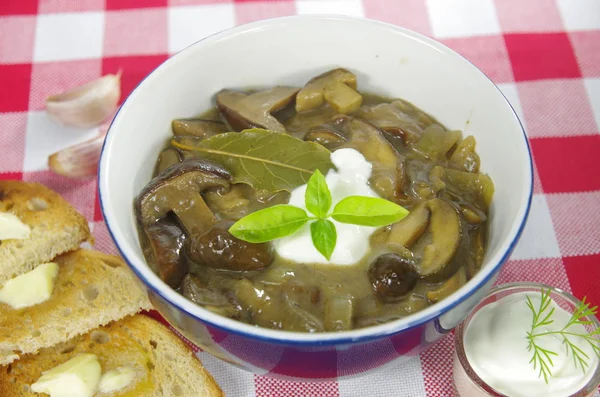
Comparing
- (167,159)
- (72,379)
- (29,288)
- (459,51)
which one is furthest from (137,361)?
(459,51)

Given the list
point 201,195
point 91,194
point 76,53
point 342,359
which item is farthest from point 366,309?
point 76,53

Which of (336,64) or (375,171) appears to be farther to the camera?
(336,64)

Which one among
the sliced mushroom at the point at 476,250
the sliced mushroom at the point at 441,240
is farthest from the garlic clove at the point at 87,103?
the sliced mushroom at the point at 476,250

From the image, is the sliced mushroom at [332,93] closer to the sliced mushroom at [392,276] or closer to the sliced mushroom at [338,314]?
the sliced mushroom at [392,276]

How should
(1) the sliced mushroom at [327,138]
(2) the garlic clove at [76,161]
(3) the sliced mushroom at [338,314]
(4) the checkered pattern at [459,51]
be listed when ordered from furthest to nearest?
(2) the garlic clove at [76,161] < (4) the checkered pattern at [459,51] < (1) the sliced mushroom at [327,138] < (3) the sliced mushroom at [338,314]

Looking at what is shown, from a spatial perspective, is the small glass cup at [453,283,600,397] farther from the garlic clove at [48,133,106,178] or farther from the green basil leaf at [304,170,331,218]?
the garlic clove at [48,133,106,178]

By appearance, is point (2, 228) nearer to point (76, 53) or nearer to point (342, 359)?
point (76, 53)

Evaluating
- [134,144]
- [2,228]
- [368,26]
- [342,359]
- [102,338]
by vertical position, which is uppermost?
[368,26]
